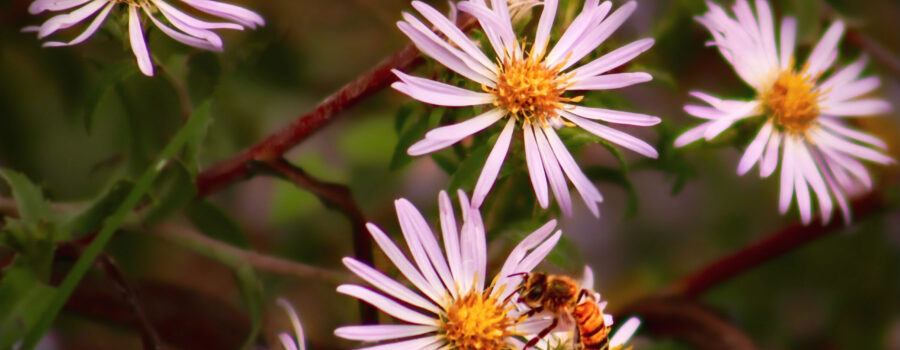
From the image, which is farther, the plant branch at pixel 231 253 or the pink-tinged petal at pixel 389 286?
the plant branch at pixel 231 253

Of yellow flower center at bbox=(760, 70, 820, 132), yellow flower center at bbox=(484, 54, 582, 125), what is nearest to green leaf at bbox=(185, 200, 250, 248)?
yellow flower center at bbox=(484, 54, 582, 125)

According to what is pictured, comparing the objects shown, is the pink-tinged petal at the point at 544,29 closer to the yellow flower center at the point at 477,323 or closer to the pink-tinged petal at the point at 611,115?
the pink-tinged petal at the point at 611,115

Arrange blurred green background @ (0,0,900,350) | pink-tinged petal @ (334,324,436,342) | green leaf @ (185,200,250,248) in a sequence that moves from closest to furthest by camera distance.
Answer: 1. pink-tinged petal @ (334,324,436,342)
2. green leaf @ (185,200,250,248)
3. blurred green background @ (0,0,900,350)

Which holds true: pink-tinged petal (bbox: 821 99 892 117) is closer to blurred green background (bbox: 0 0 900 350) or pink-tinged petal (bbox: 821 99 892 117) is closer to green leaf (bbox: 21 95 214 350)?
blurred green background (bbox: 0 0 900 350)

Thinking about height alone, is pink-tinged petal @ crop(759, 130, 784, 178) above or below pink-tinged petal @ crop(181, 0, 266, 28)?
below

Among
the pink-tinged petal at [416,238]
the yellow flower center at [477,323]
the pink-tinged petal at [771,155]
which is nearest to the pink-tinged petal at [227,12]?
the pink-tinged petal at [416,238]

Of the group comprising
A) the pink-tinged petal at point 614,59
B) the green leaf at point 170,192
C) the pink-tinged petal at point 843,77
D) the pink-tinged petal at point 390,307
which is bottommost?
the pink-tinged petal at point 390,307

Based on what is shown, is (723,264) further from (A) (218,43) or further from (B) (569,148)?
(A) (218,43)

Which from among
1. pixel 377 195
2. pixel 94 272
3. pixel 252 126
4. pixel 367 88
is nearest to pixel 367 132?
pixel 377 195
